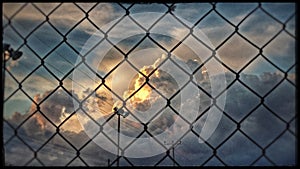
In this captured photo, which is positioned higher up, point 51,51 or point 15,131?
point 51,51

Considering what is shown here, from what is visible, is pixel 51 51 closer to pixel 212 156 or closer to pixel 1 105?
pixel 1 105

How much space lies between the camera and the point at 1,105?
1.01 metres

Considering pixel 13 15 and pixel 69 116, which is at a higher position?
pixel 13 15

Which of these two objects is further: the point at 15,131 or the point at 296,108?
the point at 15,131

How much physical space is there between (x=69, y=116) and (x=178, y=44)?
1.37ft

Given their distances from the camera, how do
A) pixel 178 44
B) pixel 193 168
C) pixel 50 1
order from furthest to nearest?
pixel 178 44 < pixel 50 1 < pixel 193 168

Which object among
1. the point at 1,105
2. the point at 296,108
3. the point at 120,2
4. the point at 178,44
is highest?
the point at 120,2

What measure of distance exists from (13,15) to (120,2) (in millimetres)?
357

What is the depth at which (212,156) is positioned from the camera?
1000 millimetres

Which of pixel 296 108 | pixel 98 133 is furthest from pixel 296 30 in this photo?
pixel 98 133

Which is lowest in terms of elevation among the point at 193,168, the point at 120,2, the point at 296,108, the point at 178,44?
the point at 193,168

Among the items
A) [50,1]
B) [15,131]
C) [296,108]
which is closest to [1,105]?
[15,131]

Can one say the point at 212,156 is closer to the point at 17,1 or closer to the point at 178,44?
the point at 178,44

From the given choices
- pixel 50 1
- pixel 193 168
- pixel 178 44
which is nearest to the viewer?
pixel 193 168
